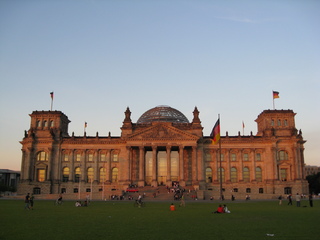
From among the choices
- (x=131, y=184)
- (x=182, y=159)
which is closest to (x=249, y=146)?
(x=182, y=159)

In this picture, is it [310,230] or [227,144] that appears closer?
[310,230]

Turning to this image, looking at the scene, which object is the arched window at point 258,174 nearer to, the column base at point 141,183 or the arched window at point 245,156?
the arched window at point 245,156

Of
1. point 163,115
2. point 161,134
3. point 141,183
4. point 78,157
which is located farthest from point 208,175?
point 78,157

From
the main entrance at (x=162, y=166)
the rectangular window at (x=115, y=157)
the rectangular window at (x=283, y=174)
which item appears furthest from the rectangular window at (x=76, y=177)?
the rectangular window at (x=283, y=174)

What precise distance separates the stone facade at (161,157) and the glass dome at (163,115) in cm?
1356

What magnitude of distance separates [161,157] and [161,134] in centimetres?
1010

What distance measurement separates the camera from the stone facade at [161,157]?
100 meters

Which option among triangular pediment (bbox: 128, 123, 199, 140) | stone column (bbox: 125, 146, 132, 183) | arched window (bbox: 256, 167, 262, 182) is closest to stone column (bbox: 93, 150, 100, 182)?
stone column (bbox: 125, 146, 132, 183)

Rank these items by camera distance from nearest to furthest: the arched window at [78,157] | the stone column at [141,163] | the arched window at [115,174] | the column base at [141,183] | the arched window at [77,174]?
the column base at [141,183]
the stone column at [141,163]
the arched window at [77,174]
the arched window at [115,174]
the arched window at [78,157]

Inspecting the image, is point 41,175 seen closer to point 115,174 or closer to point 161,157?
point 115,174

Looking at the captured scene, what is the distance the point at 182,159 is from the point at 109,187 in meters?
23.3

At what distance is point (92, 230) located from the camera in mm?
23359

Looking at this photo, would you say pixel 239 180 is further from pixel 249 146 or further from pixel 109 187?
pixel 109 187

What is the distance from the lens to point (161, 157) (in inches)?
4225
